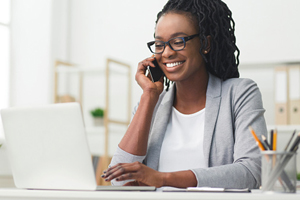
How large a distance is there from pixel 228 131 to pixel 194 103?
0.72 ft

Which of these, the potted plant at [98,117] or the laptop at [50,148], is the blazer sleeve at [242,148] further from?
the potted plant at [98,117]

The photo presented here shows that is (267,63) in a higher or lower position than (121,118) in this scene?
higher

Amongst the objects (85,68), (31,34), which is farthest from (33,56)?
(85,68)

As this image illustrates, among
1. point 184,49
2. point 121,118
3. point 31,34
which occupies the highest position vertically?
point 31,34

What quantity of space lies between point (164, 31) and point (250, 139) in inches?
19.6

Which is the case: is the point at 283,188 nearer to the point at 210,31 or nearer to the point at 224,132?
the point at 224,132

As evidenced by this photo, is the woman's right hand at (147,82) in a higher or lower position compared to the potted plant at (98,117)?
higher

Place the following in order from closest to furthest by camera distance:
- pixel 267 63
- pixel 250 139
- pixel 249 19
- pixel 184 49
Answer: pixel 250 139 < pixel 184 49 < pixel 267 63 < pixel 249 19

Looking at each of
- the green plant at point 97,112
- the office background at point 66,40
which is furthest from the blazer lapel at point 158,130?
the office background at point 66,40

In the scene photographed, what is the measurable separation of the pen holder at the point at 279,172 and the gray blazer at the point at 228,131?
341mm

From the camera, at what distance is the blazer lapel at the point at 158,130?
158cm

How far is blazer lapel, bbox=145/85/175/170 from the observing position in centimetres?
158

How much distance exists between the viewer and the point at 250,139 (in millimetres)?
1411

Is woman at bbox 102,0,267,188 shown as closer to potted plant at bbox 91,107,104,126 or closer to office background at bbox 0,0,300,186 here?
potted plant at bbox 91,107,104,126
